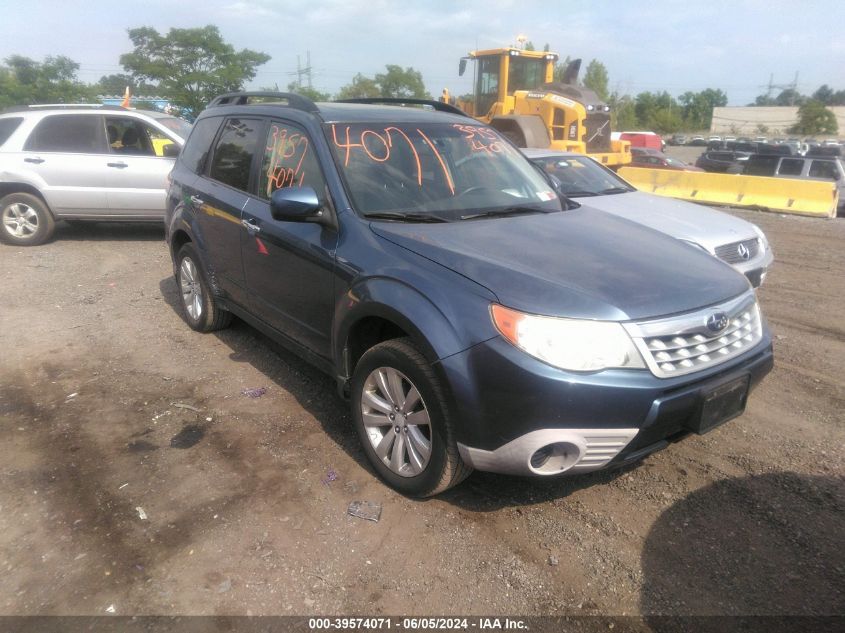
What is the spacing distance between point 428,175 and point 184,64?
36044 millimetres

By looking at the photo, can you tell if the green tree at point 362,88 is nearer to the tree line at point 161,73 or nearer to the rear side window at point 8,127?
the tree line at point 161,73

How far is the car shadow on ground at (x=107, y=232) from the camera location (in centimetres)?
946

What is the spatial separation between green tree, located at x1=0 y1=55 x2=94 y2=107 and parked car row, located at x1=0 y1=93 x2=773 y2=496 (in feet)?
110

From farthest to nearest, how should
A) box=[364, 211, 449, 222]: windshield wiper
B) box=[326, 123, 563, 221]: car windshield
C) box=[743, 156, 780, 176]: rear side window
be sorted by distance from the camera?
box=[743, 156, 780, 176]: rear side window
box=[326, 123, 563, 221]: car windshield
box=[364, 211, 449, 222]: windshield wiper

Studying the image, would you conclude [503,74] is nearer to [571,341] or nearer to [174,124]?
[174,124]

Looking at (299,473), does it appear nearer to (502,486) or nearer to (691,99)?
(502,486)

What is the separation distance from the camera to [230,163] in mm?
4520

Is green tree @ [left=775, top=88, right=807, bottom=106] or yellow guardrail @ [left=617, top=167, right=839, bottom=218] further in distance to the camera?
green tree @ [left=775, top=88, right=807, bottom=106]

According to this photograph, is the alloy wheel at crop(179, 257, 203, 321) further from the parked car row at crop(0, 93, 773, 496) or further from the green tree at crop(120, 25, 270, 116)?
the green tree at crop(120, 25, 270, 116)

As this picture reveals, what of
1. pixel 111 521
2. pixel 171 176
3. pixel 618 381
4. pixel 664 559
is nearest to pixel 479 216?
pixel 618 381

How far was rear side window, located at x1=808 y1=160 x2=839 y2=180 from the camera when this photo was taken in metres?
13.8

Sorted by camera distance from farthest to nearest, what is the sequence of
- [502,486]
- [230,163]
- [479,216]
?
1. [230,163]
2. [479,216]
3. [502,486]

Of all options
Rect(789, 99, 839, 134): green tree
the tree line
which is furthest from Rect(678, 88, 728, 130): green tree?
the tree line

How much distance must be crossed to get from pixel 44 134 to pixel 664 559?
9149 mm
